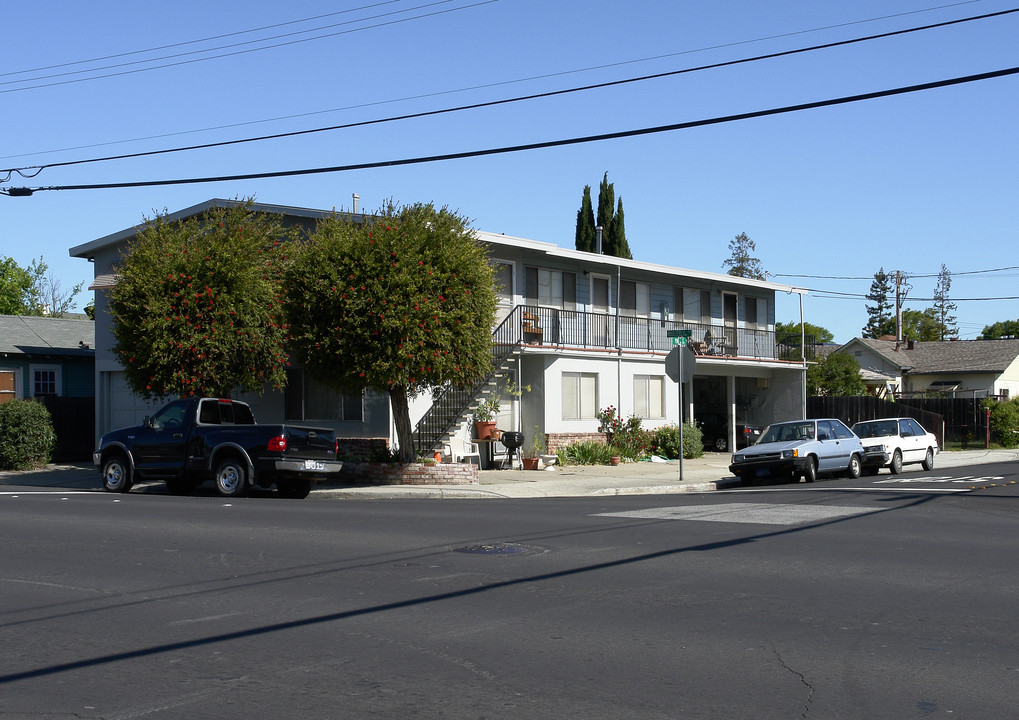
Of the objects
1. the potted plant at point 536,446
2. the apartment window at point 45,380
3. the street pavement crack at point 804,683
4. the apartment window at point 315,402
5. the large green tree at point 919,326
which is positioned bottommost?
the street pavement crack at point 804,683

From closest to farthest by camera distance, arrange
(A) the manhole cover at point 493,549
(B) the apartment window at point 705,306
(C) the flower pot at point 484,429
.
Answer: (A) the manhole cover at point 493,549
(C) the flower pot at point 484,429
(B) the apartment window at point 705,306

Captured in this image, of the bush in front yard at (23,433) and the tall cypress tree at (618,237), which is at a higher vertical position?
the tall cypress tree at (618,237)

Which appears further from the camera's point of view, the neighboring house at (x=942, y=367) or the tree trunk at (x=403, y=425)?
the neighboring house at (x=942, y=367)

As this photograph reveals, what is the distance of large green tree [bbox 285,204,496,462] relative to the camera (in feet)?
68.0

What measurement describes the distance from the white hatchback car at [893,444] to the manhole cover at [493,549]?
55.0 feet

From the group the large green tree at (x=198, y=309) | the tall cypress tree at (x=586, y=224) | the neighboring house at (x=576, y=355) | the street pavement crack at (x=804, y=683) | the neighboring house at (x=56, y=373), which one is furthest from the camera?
the tall cypress tree at (x=586, y=224)

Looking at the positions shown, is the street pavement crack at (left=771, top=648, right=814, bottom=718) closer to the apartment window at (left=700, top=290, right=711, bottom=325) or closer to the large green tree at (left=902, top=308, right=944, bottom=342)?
the apartment window at (left=700, top=290, right=711, bottom=325)

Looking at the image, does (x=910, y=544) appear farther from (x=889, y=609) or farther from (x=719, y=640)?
(x=719, y=640)

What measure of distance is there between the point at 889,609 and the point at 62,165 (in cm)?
2248

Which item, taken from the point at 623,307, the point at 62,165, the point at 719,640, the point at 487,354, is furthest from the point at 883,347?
the point at 719,640

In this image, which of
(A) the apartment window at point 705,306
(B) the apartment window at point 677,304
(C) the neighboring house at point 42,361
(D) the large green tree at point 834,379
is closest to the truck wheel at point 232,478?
(C) the neighboring house at point 42,361

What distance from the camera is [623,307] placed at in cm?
3506

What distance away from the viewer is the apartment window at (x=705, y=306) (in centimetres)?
3753

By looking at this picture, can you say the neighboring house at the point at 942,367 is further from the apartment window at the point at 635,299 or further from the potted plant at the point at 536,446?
the potted plant at the point at 536,446
